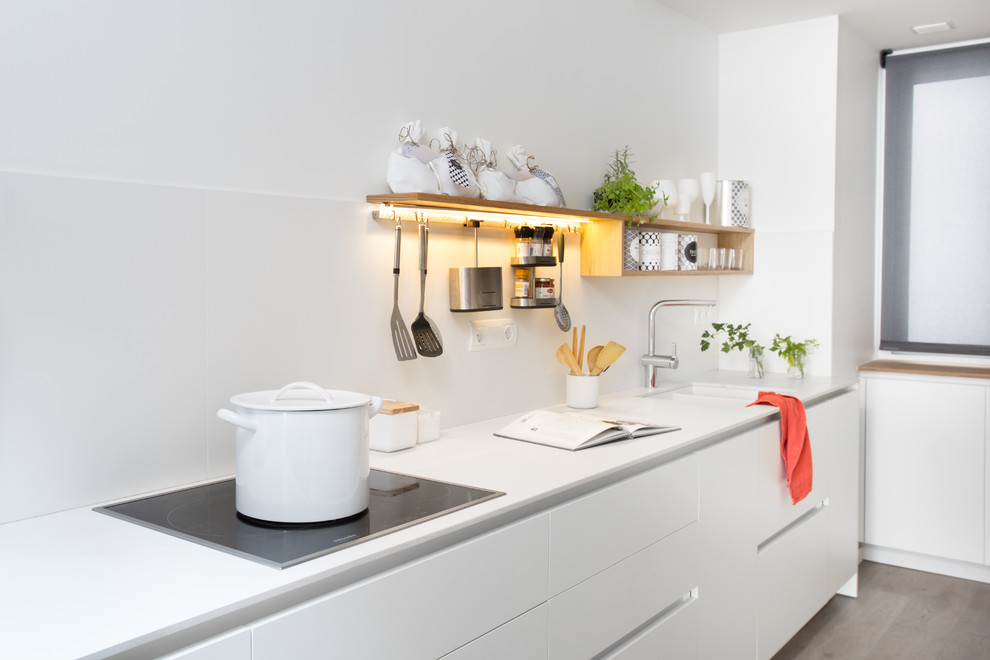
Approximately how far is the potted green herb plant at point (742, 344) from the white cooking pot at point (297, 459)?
2.32 m

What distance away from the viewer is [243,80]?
1.76 meters

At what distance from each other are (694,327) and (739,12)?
1.30 meters

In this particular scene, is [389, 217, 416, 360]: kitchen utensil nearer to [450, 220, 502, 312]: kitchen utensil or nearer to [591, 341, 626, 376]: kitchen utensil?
[450, 220, 502, 312]: kitchen utensil

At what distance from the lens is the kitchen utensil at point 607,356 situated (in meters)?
2.64

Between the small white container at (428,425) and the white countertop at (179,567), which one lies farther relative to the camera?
the small white container at (428,425)

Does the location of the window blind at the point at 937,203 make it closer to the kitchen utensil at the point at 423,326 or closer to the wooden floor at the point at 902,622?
the wooden floor at the point at 902,622

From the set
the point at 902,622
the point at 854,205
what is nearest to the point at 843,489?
the point at 902,622

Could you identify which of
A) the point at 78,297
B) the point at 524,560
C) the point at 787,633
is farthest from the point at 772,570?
the point at 78,297

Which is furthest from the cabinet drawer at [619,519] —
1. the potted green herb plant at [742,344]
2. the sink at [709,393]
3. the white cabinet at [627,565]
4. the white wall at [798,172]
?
the white wall at [798,172]

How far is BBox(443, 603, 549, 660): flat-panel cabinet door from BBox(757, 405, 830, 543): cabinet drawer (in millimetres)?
1205

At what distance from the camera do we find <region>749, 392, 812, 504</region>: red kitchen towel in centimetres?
274

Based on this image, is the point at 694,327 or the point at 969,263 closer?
the point at 694,327

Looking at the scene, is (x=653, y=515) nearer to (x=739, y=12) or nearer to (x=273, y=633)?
(x=273, y=633)

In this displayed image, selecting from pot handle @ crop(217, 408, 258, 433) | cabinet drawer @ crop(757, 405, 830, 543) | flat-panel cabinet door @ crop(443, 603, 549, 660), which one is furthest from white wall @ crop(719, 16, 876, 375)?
pot handle @ crop(217, 408, 258, 433)
